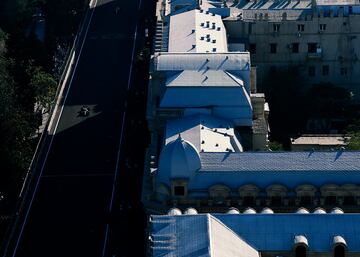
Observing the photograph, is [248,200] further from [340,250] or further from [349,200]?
[340,250]

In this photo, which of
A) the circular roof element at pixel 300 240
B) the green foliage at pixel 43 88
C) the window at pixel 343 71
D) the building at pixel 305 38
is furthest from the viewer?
the window at pixel 343 71

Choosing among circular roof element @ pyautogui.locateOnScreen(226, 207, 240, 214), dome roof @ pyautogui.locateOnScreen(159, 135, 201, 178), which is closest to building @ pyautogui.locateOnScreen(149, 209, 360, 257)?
circular roof element @ pyautogui.locateOnScreen(226, 207, 240, 214)

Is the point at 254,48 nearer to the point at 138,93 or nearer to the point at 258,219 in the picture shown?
the point at 138,93

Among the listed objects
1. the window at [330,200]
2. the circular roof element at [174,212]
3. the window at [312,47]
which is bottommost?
the circular roof element at [174,212]

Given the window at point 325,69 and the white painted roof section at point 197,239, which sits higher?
the window at point 325,69

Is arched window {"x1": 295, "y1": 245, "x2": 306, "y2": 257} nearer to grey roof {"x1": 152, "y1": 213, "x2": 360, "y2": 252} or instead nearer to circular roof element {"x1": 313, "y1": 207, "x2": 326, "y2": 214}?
grey roof {"x1": 152, "y1": 213, "x2": 360, "y2": 252}

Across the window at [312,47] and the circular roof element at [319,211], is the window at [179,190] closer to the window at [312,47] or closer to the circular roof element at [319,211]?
the circular roof element at [319,211]

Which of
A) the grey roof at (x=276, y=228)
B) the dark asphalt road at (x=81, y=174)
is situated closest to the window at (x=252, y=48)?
the dark asphalt road at (x=81, y=174)
